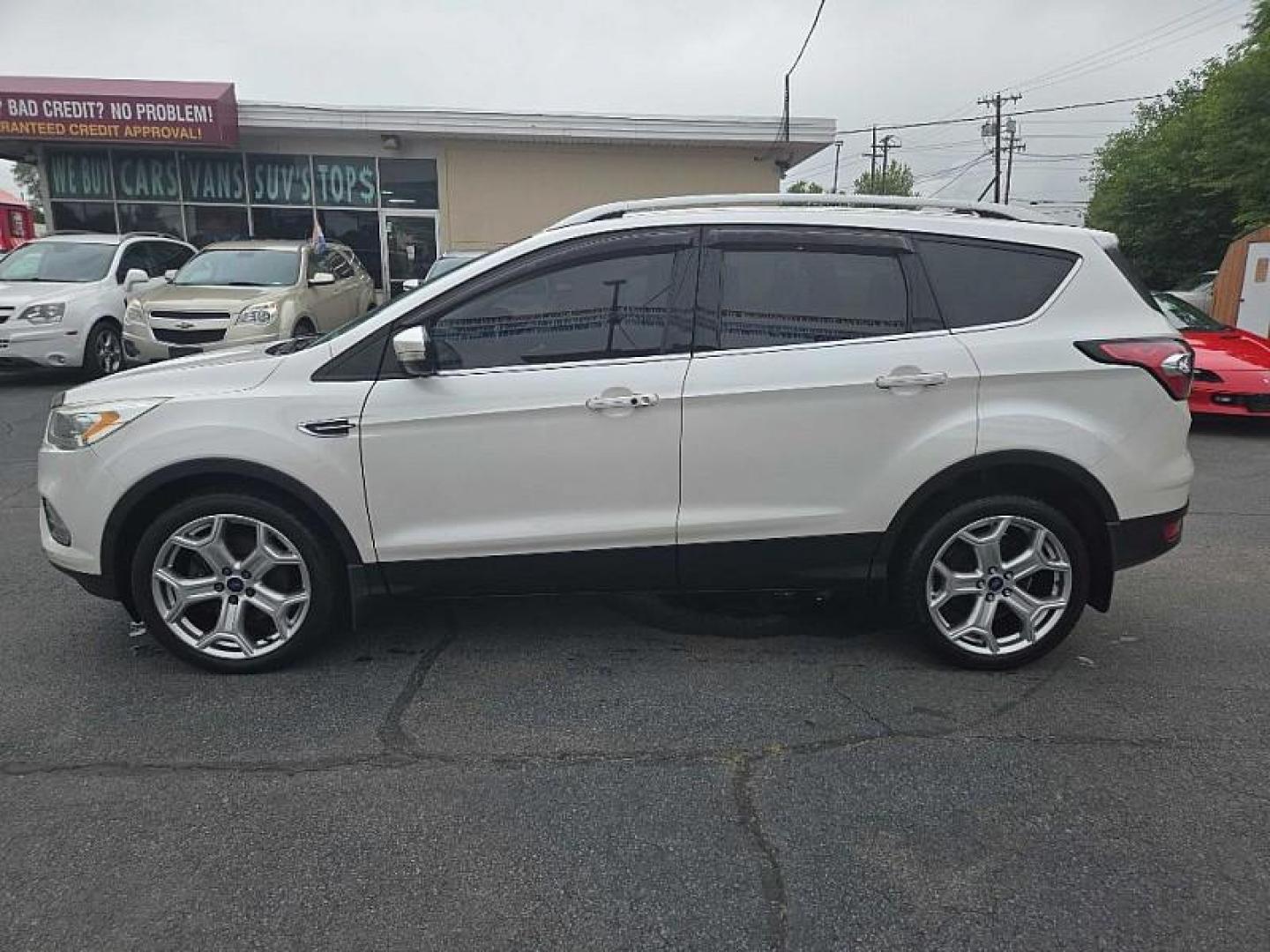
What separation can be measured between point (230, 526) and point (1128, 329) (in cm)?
369

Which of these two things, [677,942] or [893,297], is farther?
[893,297]

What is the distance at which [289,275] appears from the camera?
35.1 ft

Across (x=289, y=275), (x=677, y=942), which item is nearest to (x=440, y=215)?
(x=289, y=275)

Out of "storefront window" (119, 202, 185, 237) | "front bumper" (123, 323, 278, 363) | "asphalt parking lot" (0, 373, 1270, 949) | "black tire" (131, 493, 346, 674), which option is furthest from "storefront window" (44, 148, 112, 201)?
"black tire" (131, 493, 346, 674)

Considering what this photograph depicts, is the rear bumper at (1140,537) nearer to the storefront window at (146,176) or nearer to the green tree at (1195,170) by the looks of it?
the green tree at (1195,170)

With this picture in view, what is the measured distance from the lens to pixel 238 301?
973cm

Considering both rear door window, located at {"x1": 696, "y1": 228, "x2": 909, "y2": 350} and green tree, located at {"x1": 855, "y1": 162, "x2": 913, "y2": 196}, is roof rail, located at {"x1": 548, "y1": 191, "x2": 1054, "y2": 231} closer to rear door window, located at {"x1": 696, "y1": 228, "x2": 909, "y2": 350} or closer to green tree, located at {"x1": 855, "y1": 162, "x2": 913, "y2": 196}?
rear door window, located at {"x1": 696, "y1": 228, "x2": 909, "y2": 350}

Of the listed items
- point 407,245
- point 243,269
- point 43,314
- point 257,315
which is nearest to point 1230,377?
point 257,315

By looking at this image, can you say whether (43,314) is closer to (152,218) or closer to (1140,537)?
(152,218)

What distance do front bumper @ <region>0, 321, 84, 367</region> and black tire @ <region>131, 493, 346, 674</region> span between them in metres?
8.58

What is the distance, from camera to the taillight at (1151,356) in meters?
3.47

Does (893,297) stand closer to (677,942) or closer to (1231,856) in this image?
(1231,856)

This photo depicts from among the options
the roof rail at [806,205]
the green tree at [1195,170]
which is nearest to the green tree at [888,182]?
the green tree at [1195,170]

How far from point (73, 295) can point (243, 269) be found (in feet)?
6.58
